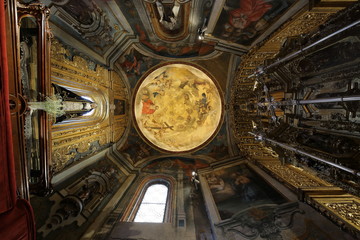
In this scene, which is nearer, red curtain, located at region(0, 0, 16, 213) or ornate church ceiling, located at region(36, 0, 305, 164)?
red curtain, located at region(0, 0, 16, 213)

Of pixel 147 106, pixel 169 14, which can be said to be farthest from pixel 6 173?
pixel 147 106

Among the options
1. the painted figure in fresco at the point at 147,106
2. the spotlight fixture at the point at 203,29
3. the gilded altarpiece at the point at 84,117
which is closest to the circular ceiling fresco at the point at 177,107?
the painted figure in fresco at the point at 147,106

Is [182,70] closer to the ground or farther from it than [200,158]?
farther from it

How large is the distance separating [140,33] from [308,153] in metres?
9.25

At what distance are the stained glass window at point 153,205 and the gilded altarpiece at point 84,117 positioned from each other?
3.78m

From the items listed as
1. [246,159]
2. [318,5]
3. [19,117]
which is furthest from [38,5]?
[246,159]

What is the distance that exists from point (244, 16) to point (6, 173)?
8755mm

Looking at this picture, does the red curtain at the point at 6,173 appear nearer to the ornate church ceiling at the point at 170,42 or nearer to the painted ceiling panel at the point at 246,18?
the ornate church ceiling at the point at 170,42

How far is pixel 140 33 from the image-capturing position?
373 inches

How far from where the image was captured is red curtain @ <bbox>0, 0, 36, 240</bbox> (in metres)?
2.85

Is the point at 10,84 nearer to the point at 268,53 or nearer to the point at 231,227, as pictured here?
the point at 231,227

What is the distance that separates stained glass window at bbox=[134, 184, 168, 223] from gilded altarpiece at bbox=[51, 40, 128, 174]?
149 inches

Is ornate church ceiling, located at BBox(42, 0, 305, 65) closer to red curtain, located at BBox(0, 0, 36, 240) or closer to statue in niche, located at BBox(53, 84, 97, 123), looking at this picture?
statue in niche, located at BBox(53, 84, 97, 123)

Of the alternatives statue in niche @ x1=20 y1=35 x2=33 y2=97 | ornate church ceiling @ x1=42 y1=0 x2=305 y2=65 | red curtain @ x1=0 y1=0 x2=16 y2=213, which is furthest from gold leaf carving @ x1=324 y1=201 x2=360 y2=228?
statue in niche @ x1=20 y1=35 x2=33 y2=97
